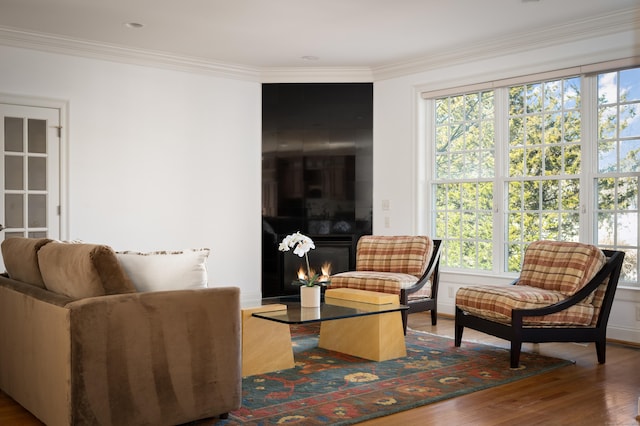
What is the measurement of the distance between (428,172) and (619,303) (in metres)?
2.47

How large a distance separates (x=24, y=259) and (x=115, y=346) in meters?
1.10

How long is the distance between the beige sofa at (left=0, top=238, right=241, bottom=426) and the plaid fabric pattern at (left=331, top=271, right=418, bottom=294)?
7.97 ft

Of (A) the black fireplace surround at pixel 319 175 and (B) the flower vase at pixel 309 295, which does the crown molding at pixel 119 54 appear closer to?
(A) the black fireplace surround at pixel 319 175

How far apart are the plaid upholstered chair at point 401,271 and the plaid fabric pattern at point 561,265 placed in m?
0.96

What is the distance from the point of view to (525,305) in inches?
172

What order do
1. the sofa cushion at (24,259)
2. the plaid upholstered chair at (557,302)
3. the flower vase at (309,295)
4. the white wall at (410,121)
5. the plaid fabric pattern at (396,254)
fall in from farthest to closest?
the white wall at (410,121)
the plaid fabric pattern at (396,254)
the flower vase at (309,295)
the plaid upholstered chair at (557,302)
the sofa cushion at (24,259)

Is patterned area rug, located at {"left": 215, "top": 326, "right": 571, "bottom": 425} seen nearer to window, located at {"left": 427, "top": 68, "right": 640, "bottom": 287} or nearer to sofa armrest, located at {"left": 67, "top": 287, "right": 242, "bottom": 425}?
sofa armrest, located at {"left": 67, "top": 287, "right": 242, "bottom": 425}

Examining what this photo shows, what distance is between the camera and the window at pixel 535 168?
18.0ft

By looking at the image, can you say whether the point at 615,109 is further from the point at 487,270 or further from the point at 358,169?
the point at 358,169

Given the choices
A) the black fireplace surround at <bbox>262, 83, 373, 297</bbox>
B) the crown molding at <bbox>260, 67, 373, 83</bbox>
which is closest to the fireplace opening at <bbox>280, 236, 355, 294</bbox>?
the black fireplace surround at <bbox>262, 83, 373, 297</bbox>

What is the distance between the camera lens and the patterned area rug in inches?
133

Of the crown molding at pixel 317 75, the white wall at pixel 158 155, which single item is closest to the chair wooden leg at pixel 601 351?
the white wall at pixel 158 155

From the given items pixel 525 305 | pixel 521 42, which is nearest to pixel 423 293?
pixel 525 305

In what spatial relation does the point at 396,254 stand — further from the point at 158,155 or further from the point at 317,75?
the point at 158,155
